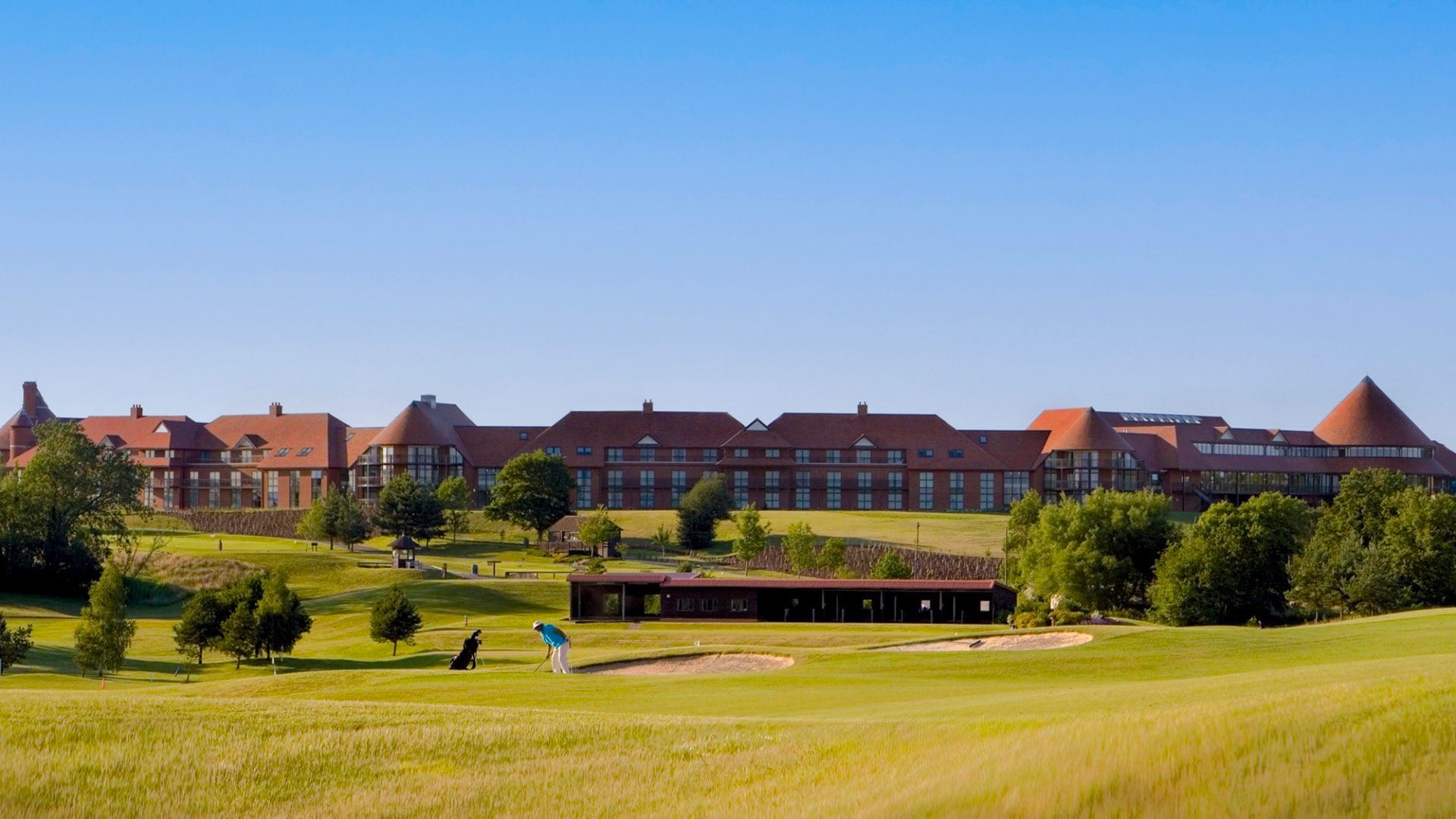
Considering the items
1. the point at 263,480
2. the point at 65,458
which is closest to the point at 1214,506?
the point at 65,458

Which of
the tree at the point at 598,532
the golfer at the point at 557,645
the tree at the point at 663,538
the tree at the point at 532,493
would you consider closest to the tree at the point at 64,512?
the tree at the point at 532,493

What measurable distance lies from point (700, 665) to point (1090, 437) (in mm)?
75209

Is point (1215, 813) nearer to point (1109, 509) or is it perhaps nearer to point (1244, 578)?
point (1244, 578)

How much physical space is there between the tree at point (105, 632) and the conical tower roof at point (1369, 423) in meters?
92.6

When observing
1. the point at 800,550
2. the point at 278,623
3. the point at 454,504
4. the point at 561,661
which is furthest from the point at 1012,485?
the point at 561,661

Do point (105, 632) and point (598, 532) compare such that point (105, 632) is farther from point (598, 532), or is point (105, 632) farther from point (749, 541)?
point (598, 532)

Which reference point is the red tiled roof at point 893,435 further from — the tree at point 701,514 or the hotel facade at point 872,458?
the tree at point 701,514

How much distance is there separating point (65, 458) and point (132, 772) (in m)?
77.9

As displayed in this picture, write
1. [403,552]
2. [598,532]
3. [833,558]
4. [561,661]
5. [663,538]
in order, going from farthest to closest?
[663,538] < [598,532] < [403,552] < [833,558] < [561,661]

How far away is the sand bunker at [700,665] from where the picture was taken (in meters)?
40.1

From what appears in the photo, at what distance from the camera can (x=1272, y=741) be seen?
1306 cm

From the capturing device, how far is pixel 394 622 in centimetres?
5216

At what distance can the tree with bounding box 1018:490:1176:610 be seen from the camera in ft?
213

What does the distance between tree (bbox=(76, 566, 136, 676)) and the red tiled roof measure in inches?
2761
